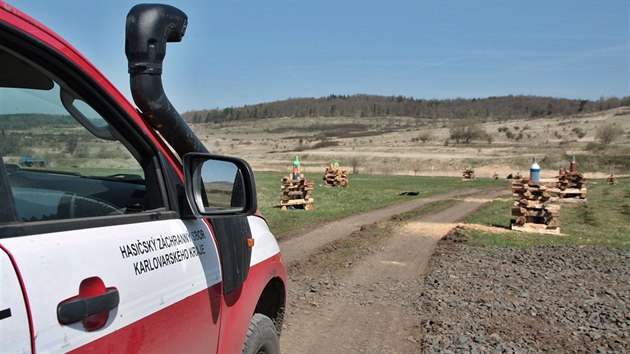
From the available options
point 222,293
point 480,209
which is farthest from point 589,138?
point 222,293

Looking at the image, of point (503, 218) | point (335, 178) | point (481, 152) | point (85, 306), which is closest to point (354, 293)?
point (85, 306)

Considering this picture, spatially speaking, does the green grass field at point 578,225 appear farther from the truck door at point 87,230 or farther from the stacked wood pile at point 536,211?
the truck door at point 87,230

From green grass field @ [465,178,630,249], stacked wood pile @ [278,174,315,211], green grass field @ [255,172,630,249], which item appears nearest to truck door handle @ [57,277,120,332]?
green grass field @ [255,172,630,249]

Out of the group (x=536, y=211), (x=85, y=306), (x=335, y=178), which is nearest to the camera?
(x=85, y=306)

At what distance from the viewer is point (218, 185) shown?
2871mm

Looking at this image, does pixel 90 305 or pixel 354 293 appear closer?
pixel 90 305

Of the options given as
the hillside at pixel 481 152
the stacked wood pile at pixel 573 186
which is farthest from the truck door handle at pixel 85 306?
the stacked wood pile at pixel 573 186

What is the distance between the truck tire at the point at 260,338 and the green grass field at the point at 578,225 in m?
10.3

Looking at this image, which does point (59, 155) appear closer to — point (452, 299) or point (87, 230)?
point (87, 230)

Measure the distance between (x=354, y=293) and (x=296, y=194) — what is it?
1230 cm

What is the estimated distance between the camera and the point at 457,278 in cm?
863

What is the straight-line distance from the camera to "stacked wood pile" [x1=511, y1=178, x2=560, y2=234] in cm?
1512

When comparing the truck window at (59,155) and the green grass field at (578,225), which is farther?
the green grass field at (578,225)

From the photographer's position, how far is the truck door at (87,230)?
162 centimetres
